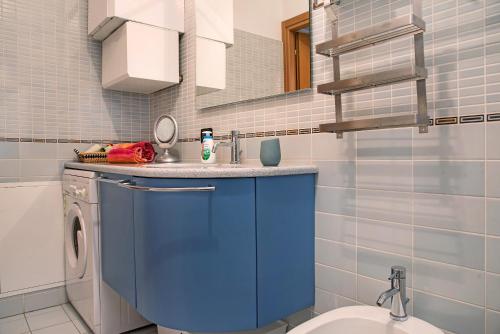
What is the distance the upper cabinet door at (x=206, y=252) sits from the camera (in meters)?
1.19

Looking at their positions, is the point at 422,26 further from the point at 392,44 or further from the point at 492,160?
the point at 492,160

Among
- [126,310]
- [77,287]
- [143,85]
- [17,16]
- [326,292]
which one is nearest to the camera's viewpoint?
[326,292]

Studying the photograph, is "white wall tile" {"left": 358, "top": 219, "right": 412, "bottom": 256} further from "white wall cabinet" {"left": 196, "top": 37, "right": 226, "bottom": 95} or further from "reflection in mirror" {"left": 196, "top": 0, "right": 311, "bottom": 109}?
"white wall cabinet" {"left": 196, "top": 37, "right": 226, "bottom": 95}

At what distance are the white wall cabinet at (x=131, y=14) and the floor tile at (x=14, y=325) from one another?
72.5 inches

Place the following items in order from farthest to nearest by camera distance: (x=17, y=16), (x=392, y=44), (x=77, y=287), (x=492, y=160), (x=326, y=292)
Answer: (x=17, y=16), (x=77, y=287), (x=326, y=292), (x=392, y=44), (x=492, y=160)

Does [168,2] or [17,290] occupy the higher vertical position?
[168,2]

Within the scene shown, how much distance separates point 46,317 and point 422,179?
2216mm

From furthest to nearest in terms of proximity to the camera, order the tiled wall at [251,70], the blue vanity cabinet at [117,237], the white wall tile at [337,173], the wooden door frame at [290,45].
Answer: the tiled wall at [251,70] < the wooden door frame at [290,45] < the blue vanity cabinet at [117,237] < the white wall tile at [337,173]

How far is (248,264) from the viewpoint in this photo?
1.22 meters

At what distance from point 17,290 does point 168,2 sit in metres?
2.03

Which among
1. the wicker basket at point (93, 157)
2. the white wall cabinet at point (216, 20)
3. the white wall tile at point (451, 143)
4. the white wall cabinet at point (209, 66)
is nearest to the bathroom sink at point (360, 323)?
the white wall tile at point (451, 143)

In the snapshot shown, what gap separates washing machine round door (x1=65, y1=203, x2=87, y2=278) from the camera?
1.89 m

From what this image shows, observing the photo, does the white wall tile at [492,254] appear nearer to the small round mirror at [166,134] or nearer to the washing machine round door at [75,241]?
the small round mirror at [166,134]

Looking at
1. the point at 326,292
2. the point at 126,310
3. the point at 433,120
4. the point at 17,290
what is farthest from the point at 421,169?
the point at 17,290
